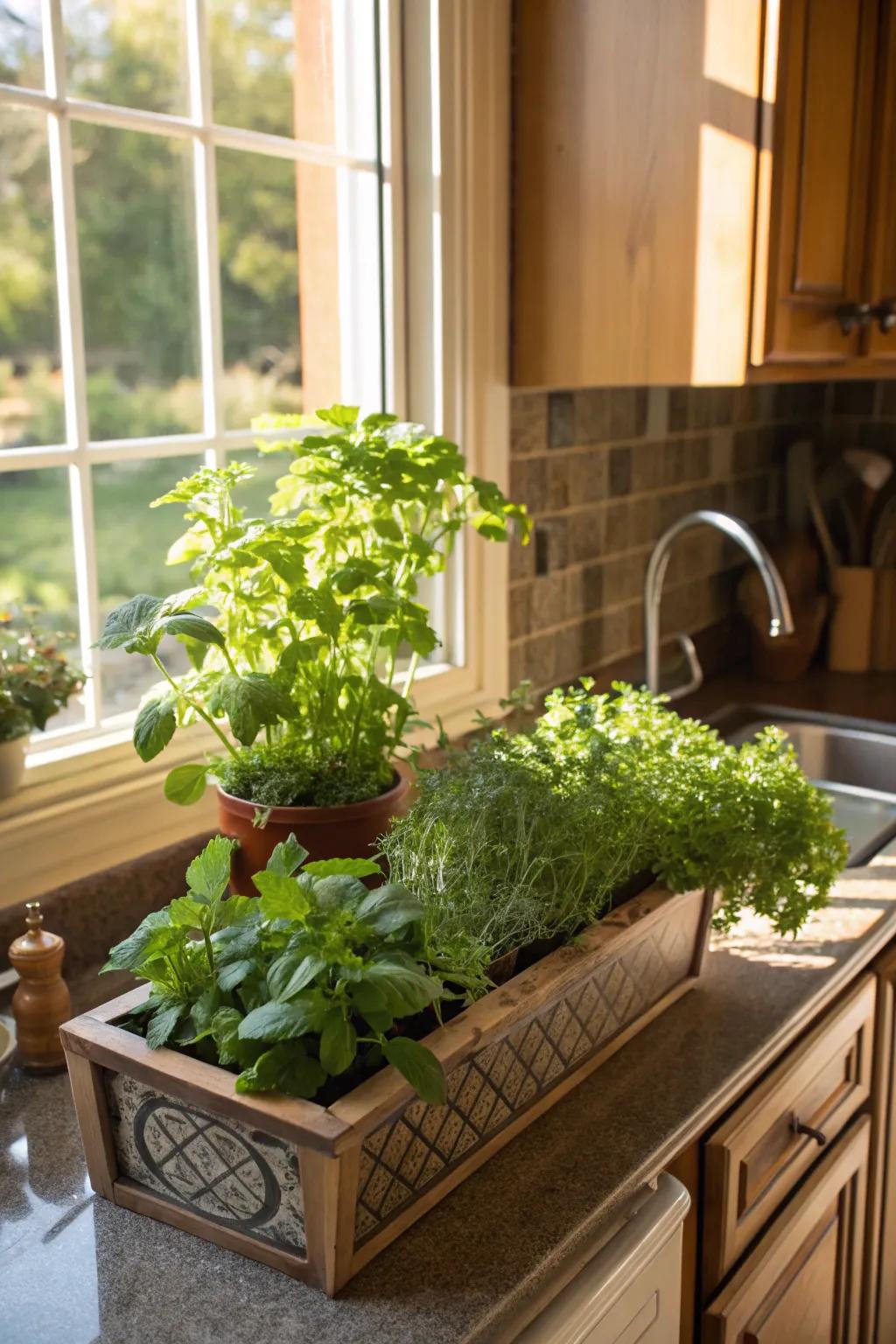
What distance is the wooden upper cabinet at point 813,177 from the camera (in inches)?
65.9

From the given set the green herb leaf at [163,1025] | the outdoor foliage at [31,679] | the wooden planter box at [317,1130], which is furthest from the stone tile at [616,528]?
the green herb leaf at [163,1025]

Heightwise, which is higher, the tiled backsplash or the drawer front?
the tiled backsplash

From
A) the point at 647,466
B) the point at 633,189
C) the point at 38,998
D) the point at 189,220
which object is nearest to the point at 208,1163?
the point at 38,998

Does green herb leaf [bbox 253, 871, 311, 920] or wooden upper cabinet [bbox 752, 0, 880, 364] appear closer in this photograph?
green herb leaf [bbox 253, 871, 311, 920]

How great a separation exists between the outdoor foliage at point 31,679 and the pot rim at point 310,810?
0.74 ft

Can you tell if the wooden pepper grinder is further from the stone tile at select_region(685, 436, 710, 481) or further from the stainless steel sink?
the stone tile at select_region(685, 436, 710, 481)

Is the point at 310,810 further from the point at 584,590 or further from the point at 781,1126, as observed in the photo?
the point at 584,590

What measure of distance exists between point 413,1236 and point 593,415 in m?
1.52

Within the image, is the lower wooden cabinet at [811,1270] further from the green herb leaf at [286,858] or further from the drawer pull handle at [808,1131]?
the green herb leaf at [286,858]

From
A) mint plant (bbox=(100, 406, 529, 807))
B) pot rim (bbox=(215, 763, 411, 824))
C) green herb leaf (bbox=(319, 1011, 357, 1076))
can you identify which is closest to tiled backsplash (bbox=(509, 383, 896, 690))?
mint plant (bbox=(100, 406, 529, 807))

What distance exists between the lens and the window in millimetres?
1466

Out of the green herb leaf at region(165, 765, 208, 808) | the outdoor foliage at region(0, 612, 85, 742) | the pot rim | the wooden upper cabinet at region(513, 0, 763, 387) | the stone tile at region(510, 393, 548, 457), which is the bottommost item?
the pot rim

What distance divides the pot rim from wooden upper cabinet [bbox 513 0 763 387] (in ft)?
2.73

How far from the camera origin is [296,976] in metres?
0.87
